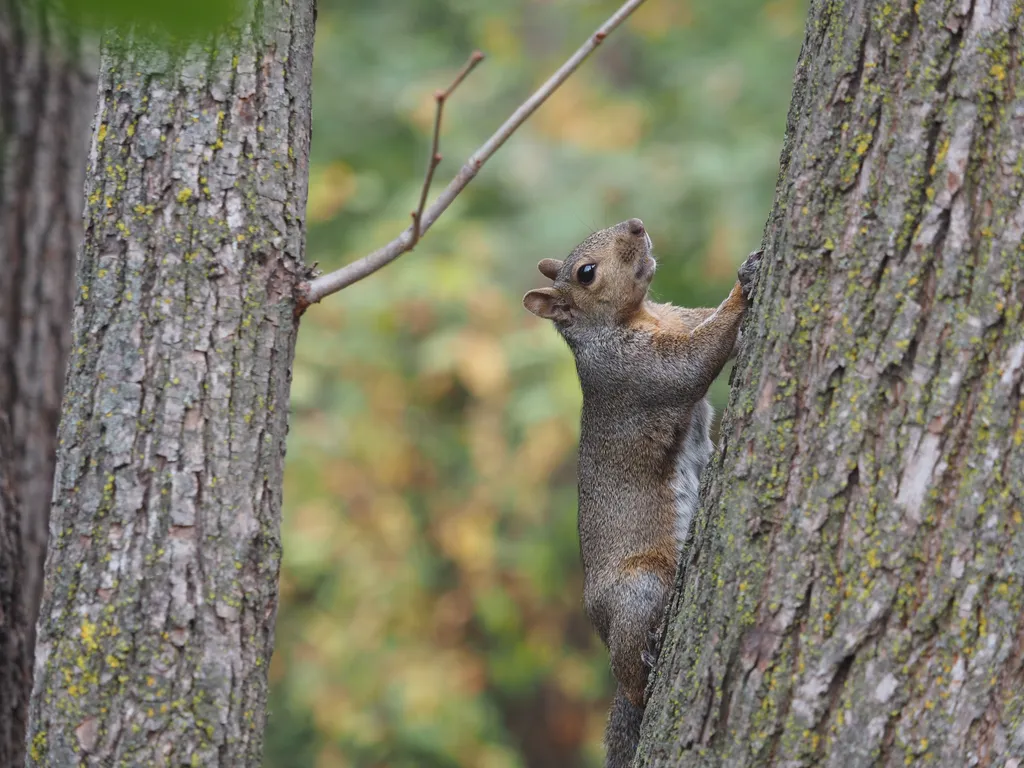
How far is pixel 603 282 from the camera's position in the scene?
13.1 ft

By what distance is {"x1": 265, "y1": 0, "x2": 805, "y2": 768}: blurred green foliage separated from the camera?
7203 millimetres

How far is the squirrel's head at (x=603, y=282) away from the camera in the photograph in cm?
394

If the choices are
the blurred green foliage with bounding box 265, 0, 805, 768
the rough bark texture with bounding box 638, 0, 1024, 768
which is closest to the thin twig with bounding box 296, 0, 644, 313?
the rough bark texture with bounding box 638, 0, 1024, 768

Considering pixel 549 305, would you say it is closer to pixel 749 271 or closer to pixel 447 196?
pixel 749 271

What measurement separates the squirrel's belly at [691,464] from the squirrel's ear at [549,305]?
0.68 m

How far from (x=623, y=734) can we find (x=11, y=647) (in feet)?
5.56

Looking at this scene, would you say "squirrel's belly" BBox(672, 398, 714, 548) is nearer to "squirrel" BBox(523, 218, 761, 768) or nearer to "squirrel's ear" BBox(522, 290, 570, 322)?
"squirrel" BBox(523, 218, 761, 768)

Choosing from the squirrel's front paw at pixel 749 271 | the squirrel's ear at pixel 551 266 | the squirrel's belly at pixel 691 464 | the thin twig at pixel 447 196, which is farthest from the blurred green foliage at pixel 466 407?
the thin twig at pixel 447 196

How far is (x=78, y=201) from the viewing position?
159 inches

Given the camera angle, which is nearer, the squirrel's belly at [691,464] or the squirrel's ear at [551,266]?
the squirrel's belly at [691,464]

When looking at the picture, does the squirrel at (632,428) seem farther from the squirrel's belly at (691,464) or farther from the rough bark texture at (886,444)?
the rough bark texture at (886,444)

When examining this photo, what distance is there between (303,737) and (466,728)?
1.47 m

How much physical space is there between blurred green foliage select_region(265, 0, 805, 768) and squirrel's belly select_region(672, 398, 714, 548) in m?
3.17

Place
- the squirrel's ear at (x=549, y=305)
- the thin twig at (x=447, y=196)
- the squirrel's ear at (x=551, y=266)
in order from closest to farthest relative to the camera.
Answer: the thin twig at (x=447, y=196), the squirrel's ear at (x=549, y=305), the squirrel's ear at (x=551, y=266)
